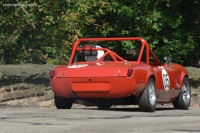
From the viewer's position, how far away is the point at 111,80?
1326 cm

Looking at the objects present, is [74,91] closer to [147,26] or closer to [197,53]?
[147,26]

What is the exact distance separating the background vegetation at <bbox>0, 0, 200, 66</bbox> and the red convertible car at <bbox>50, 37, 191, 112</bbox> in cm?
736

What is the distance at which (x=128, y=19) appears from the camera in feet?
80.4

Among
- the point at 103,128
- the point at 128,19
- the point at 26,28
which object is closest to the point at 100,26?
the point at 128,19

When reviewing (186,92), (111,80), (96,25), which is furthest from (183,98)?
(96,25)

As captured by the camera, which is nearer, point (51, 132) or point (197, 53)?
point (51, 132)

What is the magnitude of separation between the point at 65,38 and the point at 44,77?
17.4 feet

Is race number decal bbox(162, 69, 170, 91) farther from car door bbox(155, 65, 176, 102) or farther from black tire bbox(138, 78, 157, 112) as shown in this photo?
black tire bbox(138, 78, 157, 112)

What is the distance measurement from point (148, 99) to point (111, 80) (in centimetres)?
77

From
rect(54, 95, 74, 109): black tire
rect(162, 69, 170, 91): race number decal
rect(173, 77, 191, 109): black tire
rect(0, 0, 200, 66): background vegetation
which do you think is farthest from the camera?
rect(0, 0, 200, 66): background vegetation

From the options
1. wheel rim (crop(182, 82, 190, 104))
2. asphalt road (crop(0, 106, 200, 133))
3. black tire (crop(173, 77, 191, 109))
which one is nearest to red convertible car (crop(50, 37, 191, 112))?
black tire (crop(173, 77, 191, 109))

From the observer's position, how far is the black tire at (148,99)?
1347 cm

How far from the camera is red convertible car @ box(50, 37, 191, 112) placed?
1327cm

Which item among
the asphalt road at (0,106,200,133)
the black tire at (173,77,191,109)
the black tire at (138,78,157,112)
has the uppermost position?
the asphalt road at (0,106,200,133)
